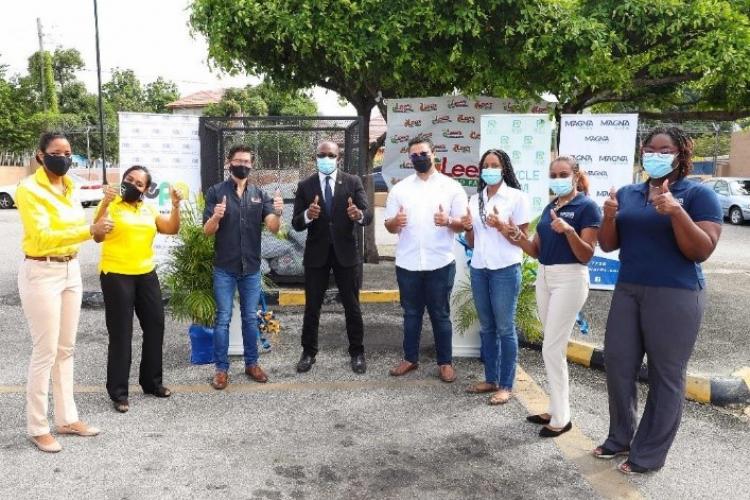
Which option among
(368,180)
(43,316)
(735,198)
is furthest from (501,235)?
(735,198)

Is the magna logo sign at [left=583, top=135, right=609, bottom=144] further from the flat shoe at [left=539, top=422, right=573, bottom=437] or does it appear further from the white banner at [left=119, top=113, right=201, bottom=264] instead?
the white banner at [left=119, top=113, right=201, bottom=264]

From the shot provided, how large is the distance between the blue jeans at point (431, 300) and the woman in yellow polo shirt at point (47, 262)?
236cm

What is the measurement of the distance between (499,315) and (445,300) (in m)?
0.66

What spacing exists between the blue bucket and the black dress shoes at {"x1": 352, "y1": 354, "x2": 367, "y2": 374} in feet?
4.19

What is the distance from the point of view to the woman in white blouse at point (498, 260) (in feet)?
15.9

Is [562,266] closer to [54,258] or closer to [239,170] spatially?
[239,170]

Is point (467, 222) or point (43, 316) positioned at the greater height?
point (467, 222)

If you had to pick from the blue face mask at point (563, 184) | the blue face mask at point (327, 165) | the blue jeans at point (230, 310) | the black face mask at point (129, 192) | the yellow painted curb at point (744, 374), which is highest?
the blue face mask at point (327, 165)

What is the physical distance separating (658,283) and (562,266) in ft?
2.21

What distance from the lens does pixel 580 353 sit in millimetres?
5918

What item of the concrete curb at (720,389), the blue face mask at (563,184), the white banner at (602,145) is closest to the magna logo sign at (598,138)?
the white banner at (602,145)

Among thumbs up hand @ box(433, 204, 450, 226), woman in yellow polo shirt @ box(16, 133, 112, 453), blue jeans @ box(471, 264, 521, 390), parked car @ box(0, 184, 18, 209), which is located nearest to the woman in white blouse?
blue jeans @ box(471, 264, 521, 390)

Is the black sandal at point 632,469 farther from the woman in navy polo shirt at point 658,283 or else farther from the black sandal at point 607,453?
the black sandal at point 607,453

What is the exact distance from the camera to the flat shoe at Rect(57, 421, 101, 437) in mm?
4270
